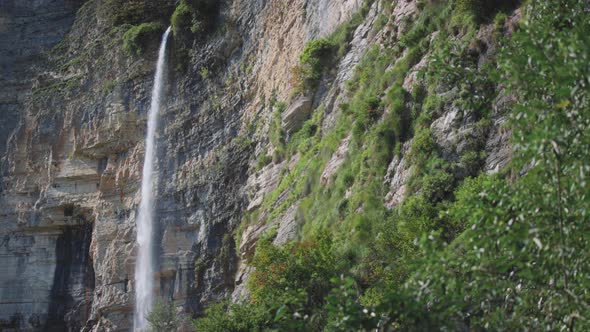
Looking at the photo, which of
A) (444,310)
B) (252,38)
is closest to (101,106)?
(252,38)

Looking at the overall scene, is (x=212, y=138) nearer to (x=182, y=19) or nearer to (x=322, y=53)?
(x=182, y=19)

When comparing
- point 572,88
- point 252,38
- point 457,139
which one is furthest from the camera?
point 252,38

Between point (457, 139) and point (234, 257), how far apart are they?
42.6ft

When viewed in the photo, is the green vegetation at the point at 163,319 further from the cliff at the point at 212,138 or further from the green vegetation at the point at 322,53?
the green vegetation at the point at 322,53

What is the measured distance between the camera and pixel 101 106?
33.9m

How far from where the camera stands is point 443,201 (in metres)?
16.0

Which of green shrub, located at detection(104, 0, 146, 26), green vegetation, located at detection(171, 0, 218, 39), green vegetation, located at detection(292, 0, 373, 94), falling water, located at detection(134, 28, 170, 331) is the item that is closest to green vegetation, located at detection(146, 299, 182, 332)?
falling water, located at detection(134, 28, 170, 331)

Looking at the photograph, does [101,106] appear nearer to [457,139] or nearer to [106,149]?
[106,149]

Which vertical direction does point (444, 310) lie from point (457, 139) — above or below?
below

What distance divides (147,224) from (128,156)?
3.68m

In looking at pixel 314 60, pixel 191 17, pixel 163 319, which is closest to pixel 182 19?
pixel 191 17

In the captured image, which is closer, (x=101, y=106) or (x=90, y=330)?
(x=90, y=330)

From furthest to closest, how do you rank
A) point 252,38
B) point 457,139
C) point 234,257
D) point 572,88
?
point 252,38 → point 234,257 → point 457,139 → point 572,88

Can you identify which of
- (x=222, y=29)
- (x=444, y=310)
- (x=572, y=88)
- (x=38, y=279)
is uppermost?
(x=222, y=29)
